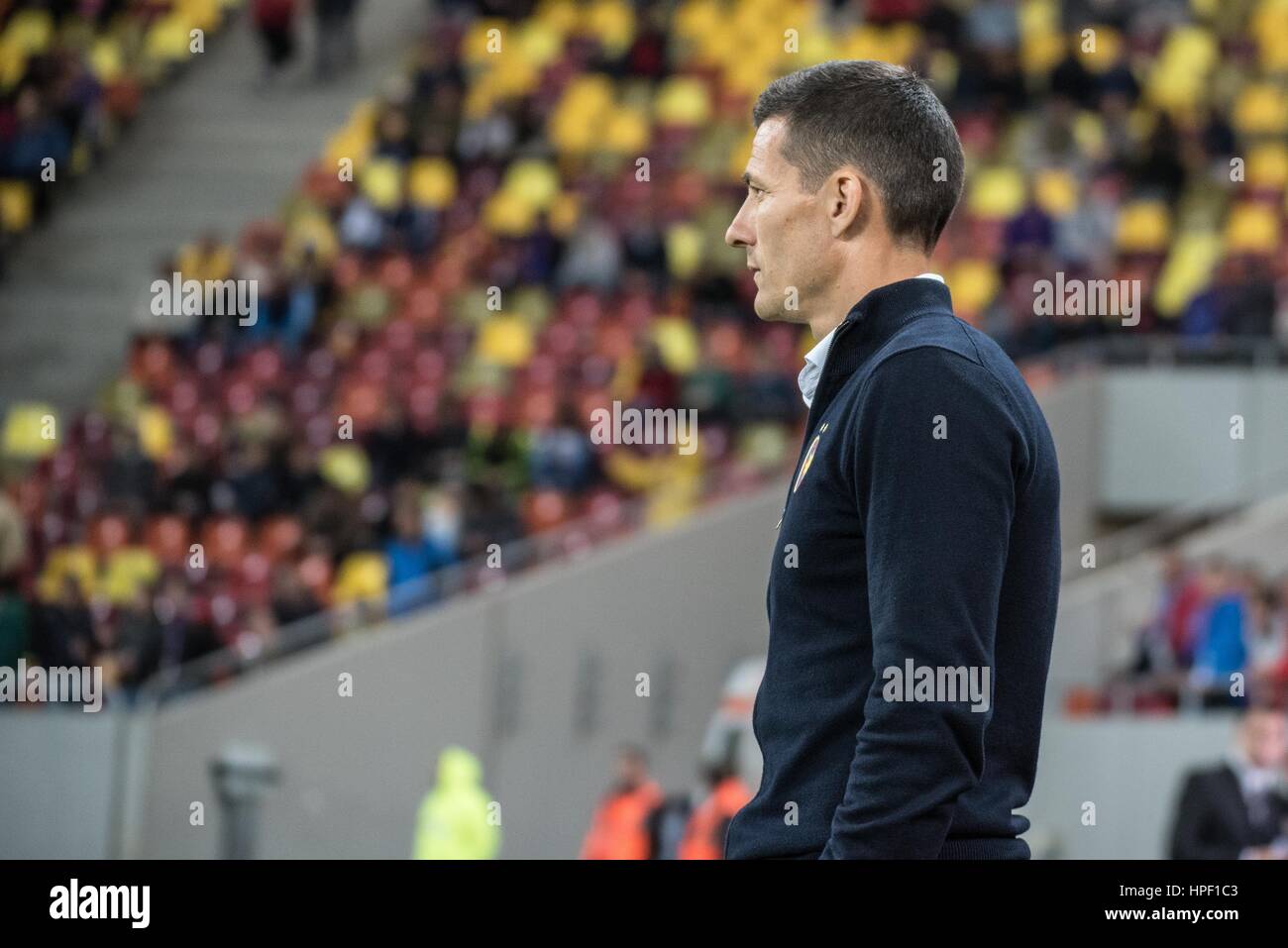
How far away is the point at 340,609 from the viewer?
11.5m

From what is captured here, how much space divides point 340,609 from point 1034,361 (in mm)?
4841

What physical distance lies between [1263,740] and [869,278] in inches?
243

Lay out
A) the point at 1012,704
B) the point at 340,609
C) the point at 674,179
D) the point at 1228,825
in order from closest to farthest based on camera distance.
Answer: the point at 1012,704
the point at 1228,825
the point at 340,609
the point at 674,179

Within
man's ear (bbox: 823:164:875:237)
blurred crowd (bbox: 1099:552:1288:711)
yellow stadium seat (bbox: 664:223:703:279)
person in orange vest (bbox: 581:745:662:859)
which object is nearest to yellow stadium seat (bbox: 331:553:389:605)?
person in orange vest (bbox: 581:745:662:859)

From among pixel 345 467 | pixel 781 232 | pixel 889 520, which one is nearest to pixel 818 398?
pixel 781 232

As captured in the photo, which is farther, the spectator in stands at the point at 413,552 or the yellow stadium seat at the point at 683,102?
the yellow stadium seat at the point at 683,102

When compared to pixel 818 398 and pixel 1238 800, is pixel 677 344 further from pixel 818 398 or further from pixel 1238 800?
pixel 818 398

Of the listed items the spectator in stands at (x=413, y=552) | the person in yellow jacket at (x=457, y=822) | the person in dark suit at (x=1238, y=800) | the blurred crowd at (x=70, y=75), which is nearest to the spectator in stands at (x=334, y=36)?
the blurred crowd at (x=70, y=75)

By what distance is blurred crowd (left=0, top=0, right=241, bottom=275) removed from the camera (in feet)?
56.1

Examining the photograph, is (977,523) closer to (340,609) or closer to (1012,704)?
(1012,704)

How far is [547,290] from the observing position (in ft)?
47.5

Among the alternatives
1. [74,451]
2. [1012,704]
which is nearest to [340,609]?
[74,451]

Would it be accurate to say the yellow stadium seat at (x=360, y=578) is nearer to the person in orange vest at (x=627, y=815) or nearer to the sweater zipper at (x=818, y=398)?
the person in orange vest at (x=627, y=815)

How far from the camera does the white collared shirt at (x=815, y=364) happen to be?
2281 mm
